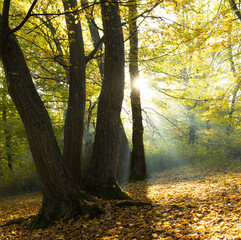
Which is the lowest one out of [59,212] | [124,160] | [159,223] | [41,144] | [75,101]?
[159,223]

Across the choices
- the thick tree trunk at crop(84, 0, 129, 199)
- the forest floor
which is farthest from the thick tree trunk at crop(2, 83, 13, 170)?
the forest floor

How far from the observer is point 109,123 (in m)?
5.17

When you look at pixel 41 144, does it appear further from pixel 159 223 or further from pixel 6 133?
pixel 6 133

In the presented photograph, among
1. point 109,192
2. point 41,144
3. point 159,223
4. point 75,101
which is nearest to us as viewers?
point 159,223

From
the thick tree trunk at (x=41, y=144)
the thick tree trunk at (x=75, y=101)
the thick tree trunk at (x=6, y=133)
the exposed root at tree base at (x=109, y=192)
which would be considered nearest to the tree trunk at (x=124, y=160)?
the thick tree trunk at (x=75, y=101)

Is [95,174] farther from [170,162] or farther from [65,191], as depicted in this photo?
[170,162]

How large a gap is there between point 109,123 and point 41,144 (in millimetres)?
1732

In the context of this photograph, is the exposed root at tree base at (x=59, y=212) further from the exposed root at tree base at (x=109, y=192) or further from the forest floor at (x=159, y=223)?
the exposed root at tree base at (x=109, y=192)

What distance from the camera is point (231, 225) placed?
284 centimetres

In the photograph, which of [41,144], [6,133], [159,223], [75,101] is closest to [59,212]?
[41,144]

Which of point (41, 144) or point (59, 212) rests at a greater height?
point (41, 144)

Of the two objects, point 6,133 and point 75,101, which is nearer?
point 75,101

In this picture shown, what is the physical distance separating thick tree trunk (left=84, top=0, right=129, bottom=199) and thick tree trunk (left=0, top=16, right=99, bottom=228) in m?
1.00

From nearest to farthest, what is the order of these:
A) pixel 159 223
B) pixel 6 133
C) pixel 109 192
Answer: pixel 159 223, pixel 109 192, pixel 6 133
